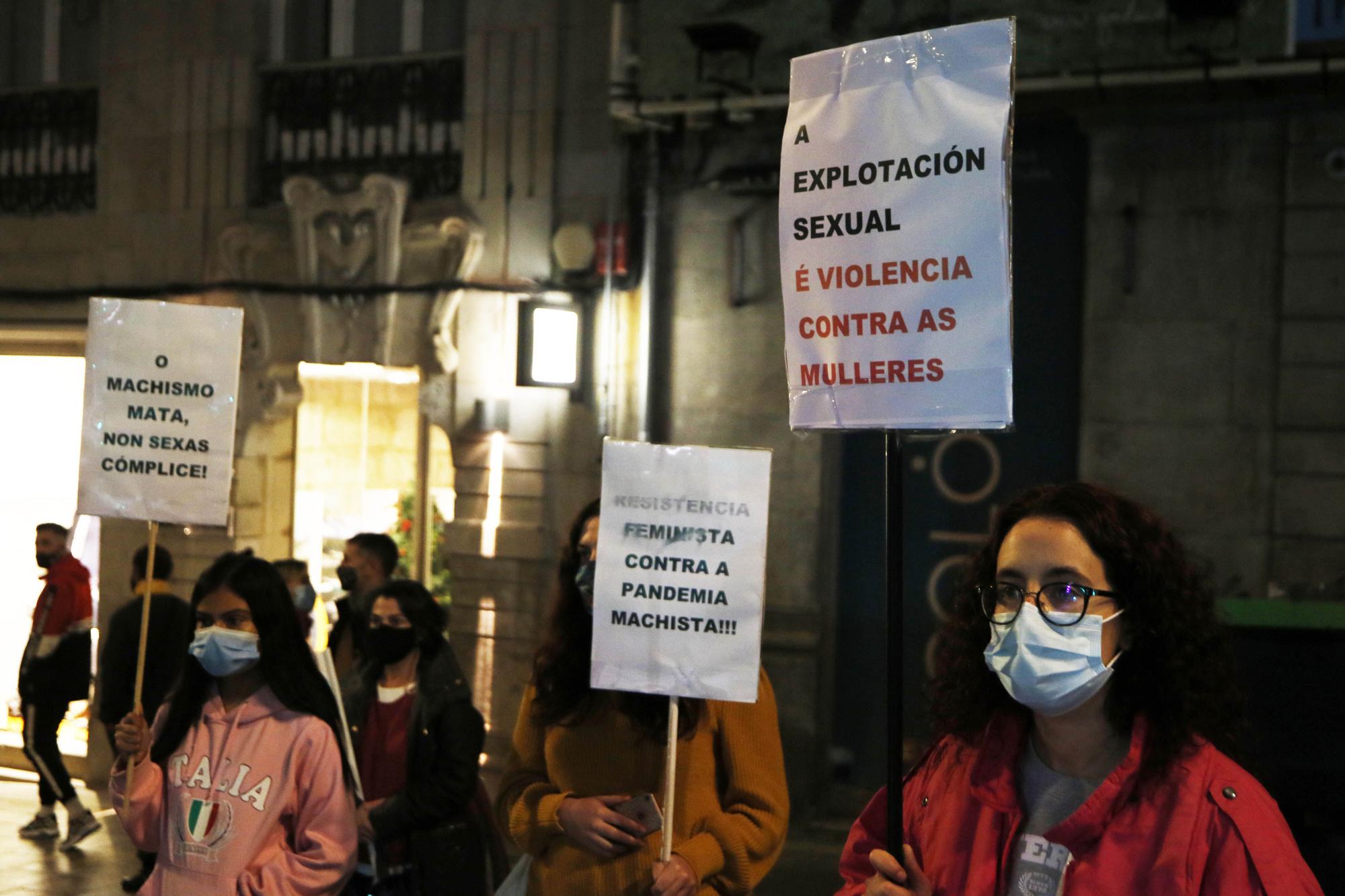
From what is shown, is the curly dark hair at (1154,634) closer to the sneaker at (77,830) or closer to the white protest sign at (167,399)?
the white protest sign at (167,399)

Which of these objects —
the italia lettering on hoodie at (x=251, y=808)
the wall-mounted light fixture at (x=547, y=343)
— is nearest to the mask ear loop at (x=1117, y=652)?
the italia lettering on hoodie at (x=251, y=808)

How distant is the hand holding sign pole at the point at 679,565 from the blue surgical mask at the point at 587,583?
0.23 meters

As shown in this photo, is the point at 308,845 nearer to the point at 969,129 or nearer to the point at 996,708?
the point at 996,708

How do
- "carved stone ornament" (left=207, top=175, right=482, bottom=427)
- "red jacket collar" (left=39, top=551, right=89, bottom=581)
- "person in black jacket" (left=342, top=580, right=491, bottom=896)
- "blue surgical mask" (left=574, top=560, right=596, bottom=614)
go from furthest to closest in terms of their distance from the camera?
"carved stone ornament" (left=207, top=175, right=482, bottom=427) < "red jacket collar" (left=39, top=551, right=89, bottom=581) < "person in black jacket" (left=342, top=580, right=491, bottom=896) < "blue surgical mask" (left=574, top=560, right=596, bottom=614)

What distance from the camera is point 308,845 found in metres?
4.18

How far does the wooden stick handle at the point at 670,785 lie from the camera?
12.2 feet

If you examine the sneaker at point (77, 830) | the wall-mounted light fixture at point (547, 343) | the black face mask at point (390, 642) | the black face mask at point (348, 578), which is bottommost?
the sneaker at point (77, 830)

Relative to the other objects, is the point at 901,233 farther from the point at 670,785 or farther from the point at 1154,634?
the point at 670,785

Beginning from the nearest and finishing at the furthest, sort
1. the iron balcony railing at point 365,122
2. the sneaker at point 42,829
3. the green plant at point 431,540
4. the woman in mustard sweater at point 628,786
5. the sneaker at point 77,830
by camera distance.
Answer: the woman in mustard sweater at point 628,786
the sneaker at point 77,830
the sneaker at point 42,829
the iron balcony railing at point 365,122
the green plant at point 431,540

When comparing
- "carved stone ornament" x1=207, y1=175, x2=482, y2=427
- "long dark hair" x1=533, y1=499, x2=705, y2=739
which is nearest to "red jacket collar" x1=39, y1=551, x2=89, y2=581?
"carved stone ornament" x1=207, y1=175, x2=482, y2=427

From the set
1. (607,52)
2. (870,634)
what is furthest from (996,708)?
(607,52)

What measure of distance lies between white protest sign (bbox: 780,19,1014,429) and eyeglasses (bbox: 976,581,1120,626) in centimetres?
31

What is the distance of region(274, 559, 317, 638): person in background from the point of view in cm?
808

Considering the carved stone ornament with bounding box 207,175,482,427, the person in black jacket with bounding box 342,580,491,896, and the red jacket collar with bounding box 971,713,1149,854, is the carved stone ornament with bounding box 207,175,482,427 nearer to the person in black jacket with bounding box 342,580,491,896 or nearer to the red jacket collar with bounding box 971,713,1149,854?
the person in black jacket with bounding box 342,580,491,896
